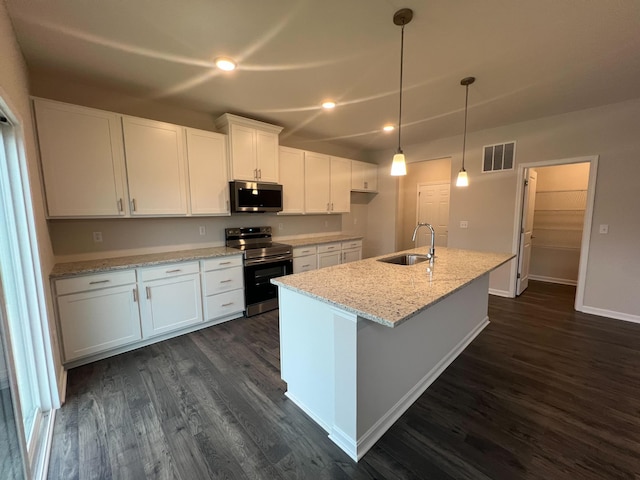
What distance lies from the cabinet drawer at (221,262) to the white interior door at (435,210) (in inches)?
180

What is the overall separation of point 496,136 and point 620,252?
6.96ft

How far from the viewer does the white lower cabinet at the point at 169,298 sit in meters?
2.62

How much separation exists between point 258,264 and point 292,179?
1464mm

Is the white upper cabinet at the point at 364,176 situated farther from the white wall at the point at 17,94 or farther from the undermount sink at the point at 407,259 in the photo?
the white wall at the point at 17,94

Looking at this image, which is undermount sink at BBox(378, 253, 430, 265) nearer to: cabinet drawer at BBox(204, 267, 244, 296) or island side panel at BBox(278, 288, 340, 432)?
island side panel at BBox(278, 288, 340, 432)

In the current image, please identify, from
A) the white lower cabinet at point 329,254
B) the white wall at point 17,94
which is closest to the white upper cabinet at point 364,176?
the white lower cabinet at point 329,254

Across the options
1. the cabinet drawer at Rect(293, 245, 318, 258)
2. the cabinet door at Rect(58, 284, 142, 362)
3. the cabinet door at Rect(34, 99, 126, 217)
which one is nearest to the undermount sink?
the cabinet drawer at Rect(293, 245, 318, 258)

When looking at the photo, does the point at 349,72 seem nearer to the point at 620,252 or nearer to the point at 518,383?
the point at 518,383

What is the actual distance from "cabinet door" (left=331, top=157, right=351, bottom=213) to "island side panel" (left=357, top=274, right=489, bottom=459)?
2.69 meters

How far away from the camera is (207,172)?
3154 millimetres

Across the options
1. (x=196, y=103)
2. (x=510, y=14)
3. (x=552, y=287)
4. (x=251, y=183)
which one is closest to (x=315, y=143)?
(x=251, y=183)

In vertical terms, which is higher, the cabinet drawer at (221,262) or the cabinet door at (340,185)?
the cabinet door at (340,185)

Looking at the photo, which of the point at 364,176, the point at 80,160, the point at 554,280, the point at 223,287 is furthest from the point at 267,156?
the point at 554,280

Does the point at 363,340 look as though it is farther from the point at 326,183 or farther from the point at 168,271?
the point at 326,183
